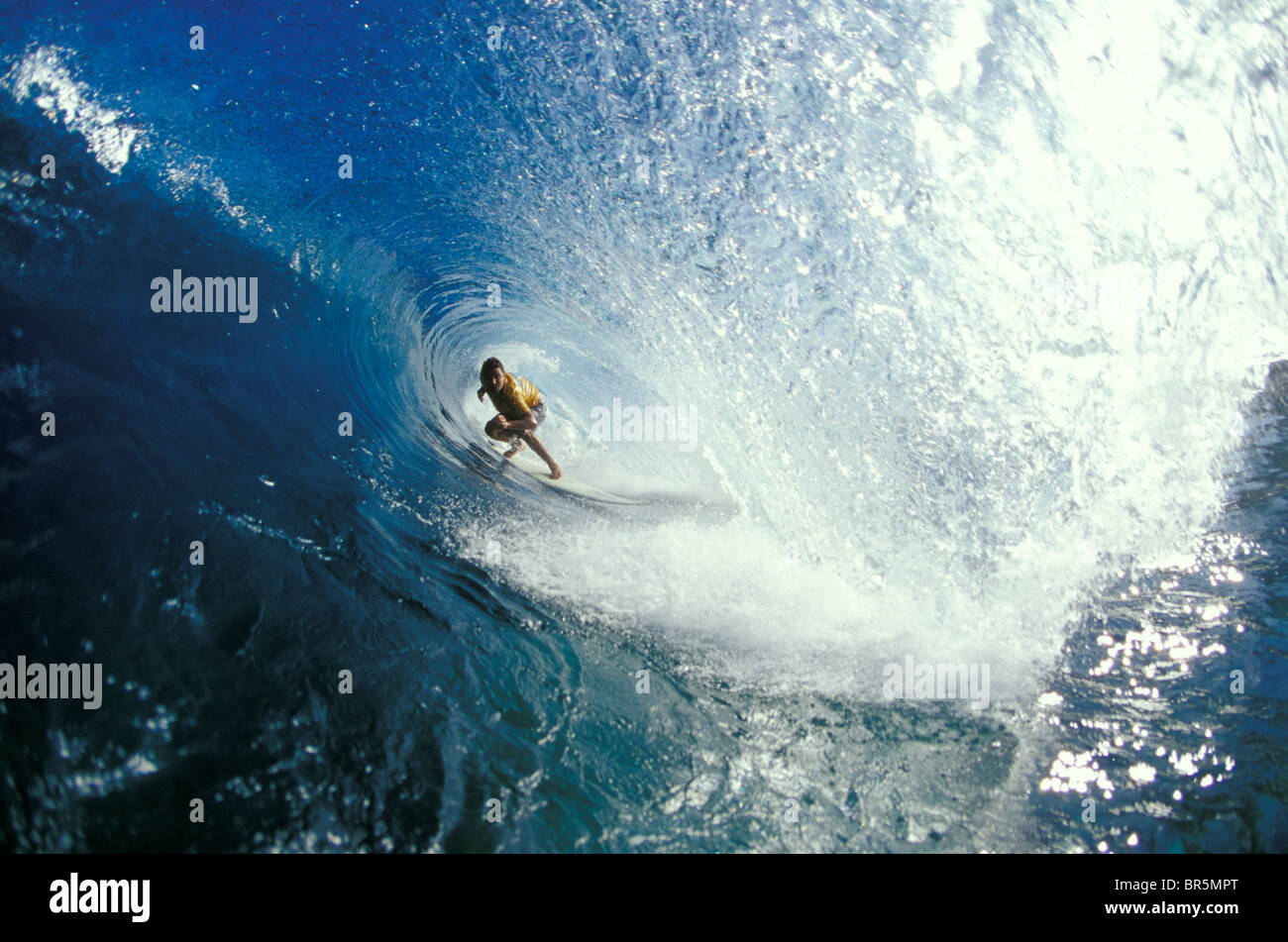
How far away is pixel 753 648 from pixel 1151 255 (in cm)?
518

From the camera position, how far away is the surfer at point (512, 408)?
20.2ft

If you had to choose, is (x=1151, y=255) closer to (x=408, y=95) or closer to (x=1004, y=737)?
(x=1004, y=737)

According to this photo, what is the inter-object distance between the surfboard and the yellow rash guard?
58 cm

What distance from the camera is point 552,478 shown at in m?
6.92

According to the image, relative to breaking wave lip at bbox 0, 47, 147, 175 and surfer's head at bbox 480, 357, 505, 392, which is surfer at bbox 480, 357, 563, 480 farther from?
breaking wave lip at bbox 0, 47, 147, 175

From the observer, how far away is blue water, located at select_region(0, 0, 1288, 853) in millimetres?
3779

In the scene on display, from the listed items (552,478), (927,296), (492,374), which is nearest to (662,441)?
(552,478)

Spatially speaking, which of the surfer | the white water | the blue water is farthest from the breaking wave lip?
the surfer

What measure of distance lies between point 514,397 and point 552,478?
952 mm

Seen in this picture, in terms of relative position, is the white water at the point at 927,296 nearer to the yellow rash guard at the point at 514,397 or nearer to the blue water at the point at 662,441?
the blue water at the point at 662,441

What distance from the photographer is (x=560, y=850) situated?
3416 millimetres

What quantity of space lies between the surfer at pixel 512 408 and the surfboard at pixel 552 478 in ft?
0.28

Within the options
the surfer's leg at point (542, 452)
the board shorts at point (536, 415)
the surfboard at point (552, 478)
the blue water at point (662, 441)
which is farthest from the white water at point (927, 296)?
the board shorts at point (536, 415)

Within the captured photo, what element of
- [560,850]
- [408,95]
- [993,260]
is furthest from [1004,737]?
[408,95]
